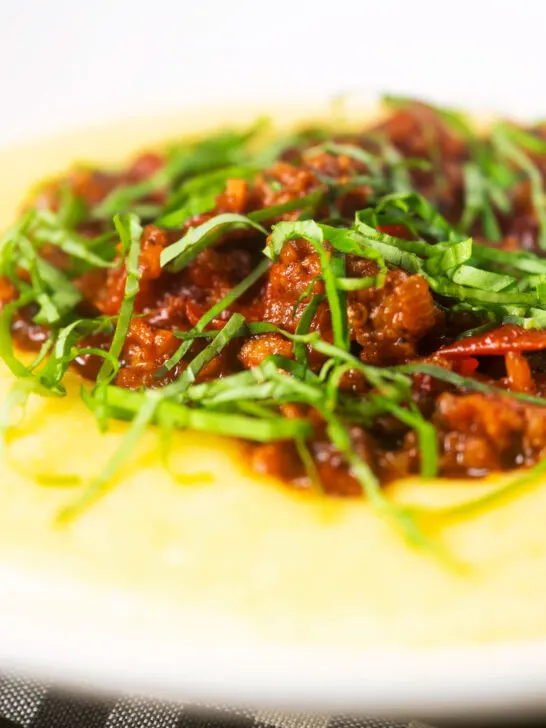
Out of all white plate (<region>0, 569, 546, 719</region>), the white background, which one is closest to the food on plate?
white plate (<region>0, 569, 546, 719</region>)

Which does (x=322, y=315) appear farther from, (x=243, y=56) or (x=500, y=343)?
(x=243, y=56)

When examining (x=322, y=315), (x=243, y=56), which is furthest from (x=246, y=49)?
(x=322, y=315)

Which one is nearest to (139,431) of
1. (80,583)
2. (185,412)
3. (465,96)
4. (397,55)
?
(185,412)

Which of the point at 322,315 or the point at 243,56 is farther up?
the point at 243,56

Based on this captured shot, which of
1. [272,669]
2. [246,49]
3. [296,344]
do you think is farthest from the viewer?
[246,49]

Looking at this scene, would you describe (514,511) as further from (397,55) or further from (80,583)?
(397,55)

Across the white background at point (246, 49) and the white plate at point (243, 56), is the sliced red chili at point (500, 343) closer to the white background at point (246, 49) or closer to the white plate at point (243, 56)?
the white plate at point (243, 56)
